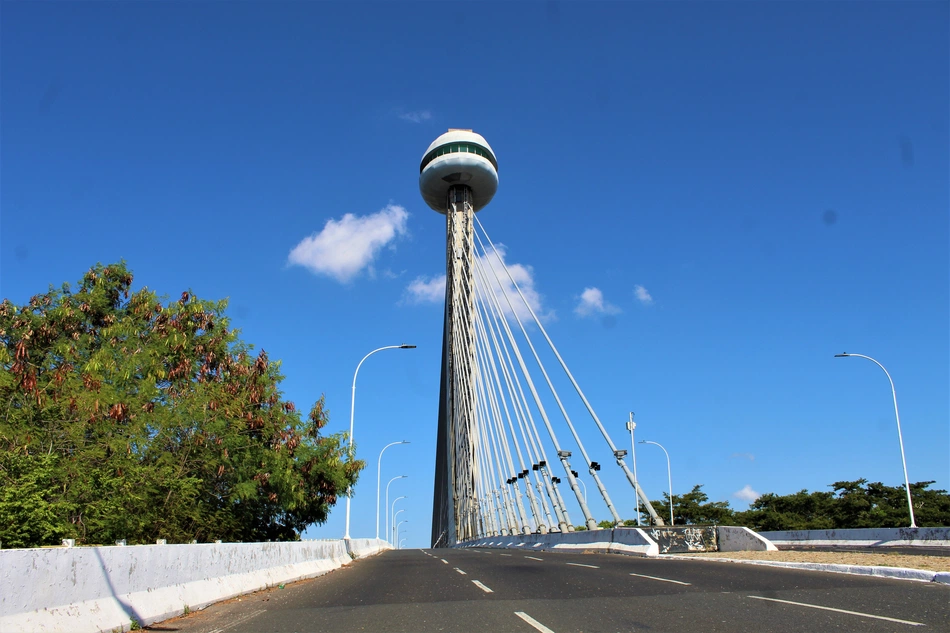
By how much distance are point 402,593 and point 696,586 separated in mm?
4861

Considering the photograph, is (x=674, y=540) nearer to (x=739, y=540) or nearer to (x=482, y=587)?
(x=739, y=540)

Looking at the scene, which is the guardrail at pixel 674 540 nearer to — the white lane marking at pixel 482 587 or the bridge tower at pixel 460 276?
the white lane marking at pixel 482 587

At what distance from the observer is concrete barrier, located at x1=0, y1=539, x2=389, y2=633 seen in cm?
599

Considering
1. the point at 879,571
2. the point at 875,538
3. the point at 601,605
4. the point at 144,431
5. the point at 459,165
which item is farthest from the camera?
the point at 459,165

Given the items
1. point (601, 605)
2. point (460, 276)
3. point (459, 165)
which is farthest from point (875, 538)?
point (459, 165)

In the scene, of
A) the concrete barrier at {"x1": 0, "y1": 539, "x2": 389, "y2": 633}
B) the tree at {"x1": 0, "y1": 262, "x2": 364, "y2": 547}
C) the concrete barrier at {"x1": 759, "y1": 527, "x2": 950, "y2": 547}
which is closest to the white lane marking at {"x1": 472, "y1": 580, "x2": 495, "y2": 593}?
the concrete barrier at {"x1": 0, "y1": 539, "x2": 389, "y2": 633}

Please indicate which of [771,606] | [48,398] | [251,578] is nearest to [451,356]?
[48,398]

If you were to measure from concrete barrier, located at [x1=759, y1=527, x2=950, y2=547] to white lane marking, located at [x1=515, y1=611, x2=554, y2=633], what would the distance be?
65.4ft

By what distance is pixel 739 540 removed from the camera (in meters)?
22.9

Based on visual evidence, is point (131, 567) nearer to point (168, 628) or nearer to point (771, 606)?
point (168, 628)

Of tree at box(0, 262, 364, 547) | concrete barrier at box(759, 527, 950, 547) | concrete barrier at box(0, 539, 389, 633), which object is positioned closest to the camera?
concrete barrier at box(0, 539, 389, 633)

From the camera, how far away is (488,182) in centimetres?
5609

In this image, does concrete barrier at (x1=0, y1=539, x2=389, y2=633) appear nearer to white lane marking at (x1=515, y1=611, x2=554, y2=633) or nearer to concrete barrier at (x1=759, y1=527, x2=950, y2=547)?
white lane marking at (x1=515, y1=611, x2=554, y2=633)

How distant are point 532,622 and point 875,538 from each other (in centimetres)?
2440
